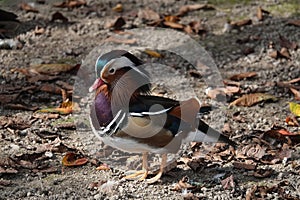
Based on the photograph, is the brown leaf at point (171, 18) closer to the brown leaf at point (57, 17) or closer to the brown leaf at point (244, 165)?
the brown leaf at point (57, 17)

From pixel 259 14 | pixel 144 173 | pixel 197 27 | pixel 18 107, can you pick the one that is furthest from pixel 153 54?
pixel 144 173

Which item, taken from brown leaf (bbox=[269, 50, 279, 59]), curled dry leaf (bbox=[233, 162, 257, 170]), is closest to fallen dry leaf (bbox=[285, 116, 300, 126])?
curled dry leaf (bbox=[233, 162, 257, 170])

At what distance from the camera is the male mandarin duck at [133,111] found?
443 centimetres

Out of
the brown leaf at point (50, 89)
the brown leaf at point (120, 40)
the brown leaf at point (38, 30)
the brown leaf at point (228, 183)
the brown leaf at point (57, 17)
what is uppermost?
the brown leaf at point (57, 17)

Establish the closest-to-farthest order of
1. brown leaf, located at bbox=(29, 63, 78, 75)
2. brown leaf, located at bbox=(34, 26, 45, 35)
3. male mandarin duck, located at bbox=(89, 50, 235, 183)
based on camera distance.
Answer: male mandarin duck, located at bbox=(89, 50, 235, 183), brown leaf, located at bbox=(29, 63, 78, 75), brown leaf, located at bbox=(34, 26, 45, 35)

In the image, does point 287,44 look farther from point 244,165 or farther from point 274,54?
point 244,165

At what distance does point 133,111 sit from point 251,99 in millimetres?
1789

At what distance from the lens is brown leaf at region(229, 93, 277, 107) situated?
5.92 m

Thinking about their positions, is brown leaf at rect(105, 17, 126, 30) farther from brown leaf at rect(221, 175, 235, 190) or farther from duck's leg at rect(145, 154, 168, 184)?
brown leaf at rect(221, 175, 235, 190)

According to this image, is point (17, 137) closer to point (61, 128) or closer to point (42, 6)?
point (61, 128)

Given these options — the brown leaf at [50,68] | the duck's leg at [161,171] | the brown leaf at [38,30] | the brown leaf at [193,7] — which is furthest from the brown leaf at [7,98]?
the brown leaf at [193,7]

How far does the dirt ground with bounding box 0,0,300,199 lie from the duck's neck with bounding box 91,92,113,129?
426mm

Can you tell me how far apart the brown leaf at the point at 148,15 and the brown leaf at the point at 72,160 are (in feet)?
9.60

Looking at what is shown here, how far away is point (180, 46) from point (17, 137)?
2.36 metres
